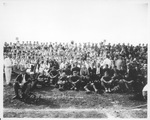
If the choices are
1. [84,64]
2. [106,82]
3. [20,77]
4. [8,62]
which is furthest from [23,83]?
[106,82]

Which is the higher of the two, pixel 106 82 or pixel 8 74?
pixel 8 74

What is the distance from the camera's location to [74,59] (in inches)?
141

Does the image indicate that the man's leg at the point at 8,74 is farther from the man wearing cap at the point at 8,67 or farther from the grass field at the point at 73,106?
the grass field at the point at 73,106

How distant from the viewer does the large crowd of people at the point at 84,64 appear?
11.5ft

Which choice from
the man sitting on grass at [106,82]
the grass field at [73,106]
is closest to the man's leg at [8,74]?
Result: the grass field at [73,106]

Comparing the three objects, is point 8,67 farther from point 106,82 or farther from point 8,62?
point 106,82

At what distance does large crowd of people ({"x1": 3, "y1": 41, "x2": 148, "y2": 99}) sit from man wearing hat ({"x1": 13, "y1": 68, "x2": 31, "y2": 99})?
9 cm

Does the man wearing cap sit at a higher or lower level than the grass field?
higher

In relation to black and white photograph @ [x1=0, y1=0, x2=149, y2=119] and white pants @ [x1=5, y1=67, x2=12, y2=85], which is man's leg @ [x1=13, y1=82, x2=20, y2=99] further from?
white pants @ [x1=5, y1=67, x2=12, y2=85]

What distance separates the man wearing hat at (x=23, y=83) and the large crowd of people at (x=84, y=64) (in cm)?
9

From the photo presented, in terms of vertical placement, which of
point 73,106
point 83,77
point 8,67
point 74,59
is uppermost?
point 74,59

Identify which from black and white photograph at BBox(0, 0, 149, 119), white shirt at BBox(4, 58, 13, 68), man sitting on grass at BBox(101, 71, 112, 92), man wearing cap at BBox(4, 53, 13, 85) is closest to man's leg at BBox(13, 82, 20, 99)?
black and white photograph at BBox(0, 0, 149, 119)

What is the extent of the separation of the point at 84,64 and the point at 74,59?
19cm

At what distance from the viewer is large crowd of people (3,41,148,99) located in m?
3.50
